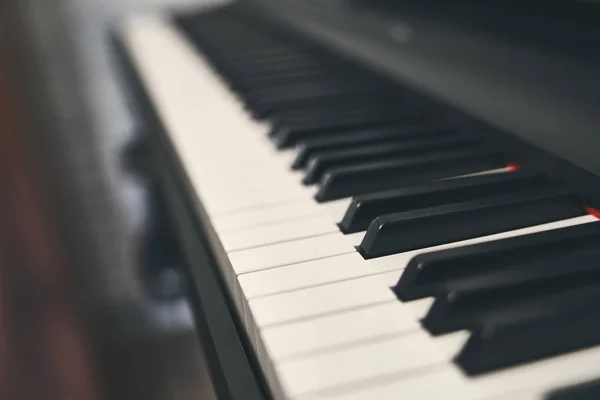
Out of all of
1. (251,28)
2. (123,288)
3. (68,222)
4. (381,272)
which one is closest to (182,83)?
(251,28)

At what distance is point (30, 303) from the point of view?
4.51 ft

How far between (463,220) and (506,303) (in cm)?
11

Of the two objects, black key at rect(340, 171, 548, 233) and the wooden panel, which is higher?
black key at rect(340, 171, 548, 233)

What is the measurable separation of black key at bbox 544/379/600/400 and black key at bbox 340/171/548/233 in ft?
0.71

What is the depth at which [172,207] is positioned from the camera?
72 cm

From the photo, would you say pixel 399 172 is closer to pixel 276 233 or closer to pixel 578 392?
pixel 276 233

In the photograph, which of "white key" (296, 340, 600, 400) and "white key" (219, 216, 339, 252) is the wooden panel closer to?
"white key" (219, 216, 339, 252)

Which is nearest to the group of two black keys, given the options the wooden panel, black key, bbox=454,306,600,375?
black key, bbox=454,306,600,375

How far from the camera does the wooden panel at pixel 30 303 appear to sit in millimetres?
1315

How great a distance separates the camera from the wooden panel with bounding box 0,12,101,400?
132 cm

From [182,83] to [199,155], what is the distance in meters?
0.37

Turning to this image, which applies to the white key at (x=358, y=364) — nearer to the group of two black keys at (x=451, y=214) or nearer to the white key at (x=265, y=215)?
the group of two black keys at (x=451, y=214)

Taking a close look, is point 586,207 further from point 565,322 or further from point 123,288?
point 123,288

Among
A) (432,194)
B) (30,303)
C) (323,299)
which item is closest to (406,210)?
(432,194)
